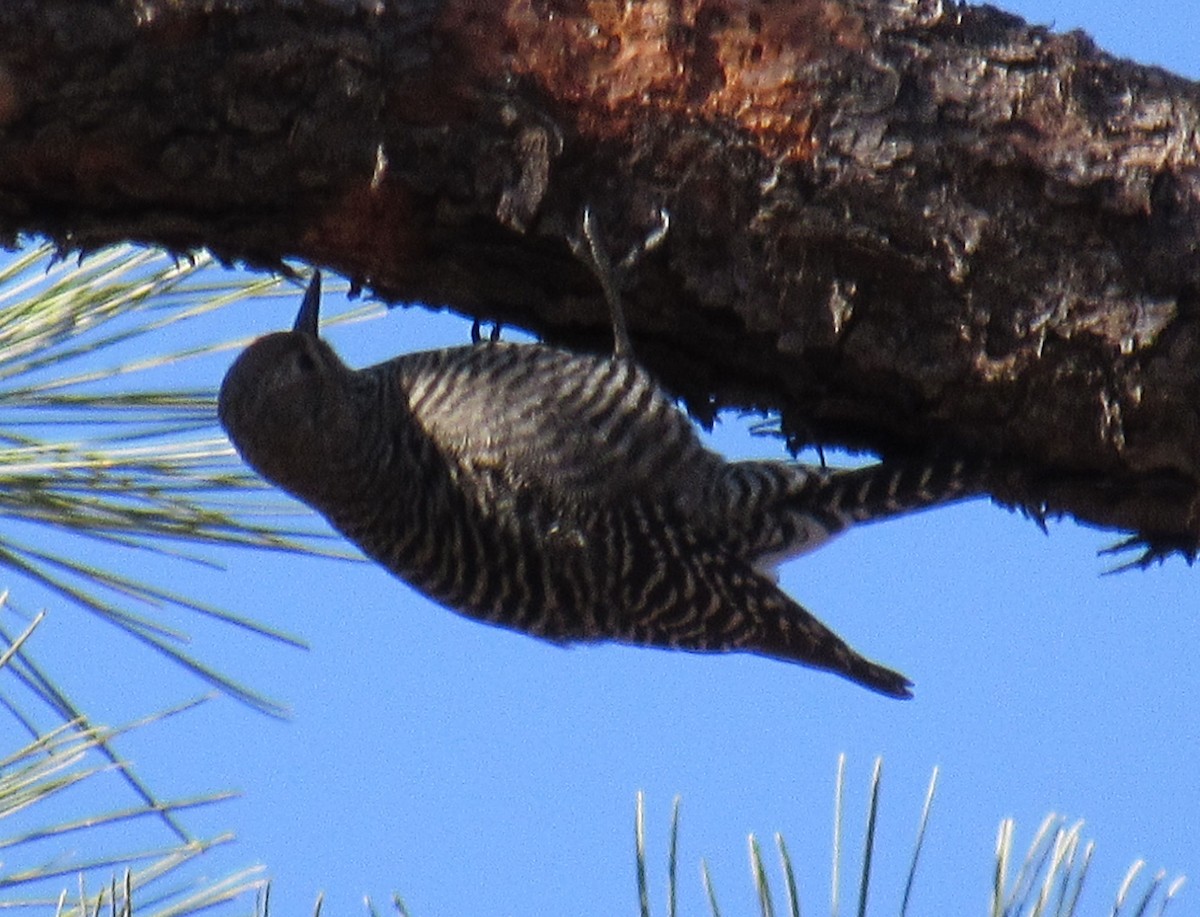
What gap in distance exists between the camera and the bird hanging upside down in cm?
317

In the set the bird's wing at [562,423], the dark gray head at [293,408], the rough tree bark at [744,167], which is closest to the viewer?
the rough tree bark at [744,167]

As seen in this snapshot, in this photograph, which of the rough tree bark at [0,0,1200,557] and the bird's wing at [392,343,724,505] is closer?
the rough tree bark at [0,0,1200,557]

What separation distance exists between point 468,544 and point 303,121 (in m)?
0.95

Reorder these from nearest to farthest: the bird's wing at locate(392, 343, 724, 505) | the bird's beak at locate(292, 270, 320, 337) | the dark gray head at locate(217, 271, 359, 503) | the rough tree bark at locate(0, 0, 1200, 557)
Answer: the rough tree bark at locate(0, 0, 1200, 557), the bird's wing at locate(392, 343, 724, 505), the dark gray head at locate(217, 271, 359, 503), the bird's beak at locate(292, 270, 320, 337)

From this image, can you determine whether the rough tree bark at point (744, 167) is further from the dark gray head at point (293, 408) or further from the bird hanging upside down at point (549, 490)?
the dark gray head at point (293, 408)

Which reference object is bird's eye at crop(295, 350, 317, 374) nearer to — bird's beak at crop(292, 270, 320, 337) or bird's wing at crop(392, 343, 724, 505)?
bird's beak at crop(292, 270, 320, 337)

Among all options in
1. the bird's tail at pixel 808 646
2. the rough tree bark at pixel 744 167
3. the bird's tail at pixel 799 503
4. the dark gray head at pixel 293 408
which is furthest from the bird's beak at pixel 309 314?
the bird's tail at pixel 808 646

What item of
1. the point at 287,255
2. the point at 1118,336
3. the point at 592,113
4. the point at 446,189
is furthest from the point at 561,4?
the point at 1118,336

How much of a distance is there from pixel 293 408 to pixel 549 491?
567 mm

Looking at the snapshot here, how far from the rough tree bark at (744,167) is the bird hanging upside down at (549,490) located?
0.39 m

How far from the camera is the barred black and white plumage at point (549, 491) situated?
317 cm

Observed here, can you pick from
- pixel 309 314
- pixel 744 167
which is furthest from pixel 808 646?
pixel 309 314

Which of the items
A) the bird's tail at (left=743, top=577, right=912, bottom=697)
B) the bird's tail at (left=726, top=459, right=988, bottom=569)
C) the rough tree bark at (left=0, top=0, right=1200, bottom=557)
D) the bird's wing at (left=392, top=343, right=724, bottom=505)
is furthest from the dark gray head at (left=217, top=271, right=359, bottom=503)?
the bird's tail at (left=743, top=577, right=912, bottom=697)

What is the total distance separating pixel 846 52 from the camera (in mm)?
2652
